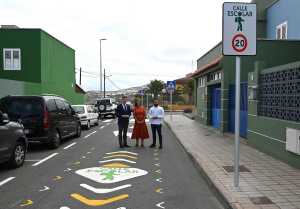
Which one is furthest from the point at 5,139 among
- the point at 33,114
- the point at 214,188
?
the point at 214,188

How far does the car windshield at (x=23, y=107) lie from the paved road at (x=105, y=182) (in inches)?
50.1

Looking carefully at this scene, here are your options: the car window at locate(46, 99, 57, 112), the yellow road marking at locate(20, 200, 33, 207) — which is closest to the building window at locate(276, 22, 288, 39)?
the car window at locate(46, 99, 57, 112)

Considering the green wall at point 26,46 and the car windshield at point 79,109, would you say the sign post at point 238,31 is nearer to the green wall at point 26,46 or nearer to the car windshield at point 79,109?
the car windshield at point 79,109

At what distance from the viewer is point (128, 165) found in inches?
430

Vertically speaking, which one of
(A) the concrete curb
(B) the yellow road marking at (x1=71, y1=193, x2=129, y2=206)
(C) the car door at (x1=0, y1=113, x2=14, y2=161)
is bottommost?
(B) the yellow road marking at (x1=71, y1=193, x2=129, y2=206)

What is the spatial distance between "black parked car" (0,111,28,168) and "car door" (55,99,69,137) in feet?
13.1

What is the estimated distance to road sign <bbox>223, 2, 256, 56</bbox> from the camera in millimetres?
7852

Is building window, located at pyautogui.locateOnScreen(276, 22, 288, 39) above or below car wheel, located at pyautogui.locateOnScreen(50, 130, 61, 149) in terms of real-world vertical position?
above

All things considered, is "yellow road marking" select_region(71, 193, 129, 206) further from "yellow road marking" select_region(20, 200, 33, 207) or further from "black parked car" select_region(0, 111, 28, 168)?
"black parked car" select_region(0, 111, 28, 168)

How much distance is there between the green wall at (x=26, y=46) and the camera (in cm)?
2838

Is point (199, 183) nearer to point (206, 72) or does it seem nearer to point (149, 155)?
point (149, 155)

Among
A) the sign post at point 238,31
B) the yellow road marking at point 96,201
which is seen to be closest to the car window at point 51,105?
the yellow road marking at point 96,201

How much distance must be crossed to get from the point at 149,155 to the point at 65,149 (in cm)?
310

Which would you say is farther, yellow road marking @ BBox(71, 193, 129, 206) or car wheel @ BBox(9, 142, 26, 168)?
car wheel @ BBox(9, 142, 26, 168)
